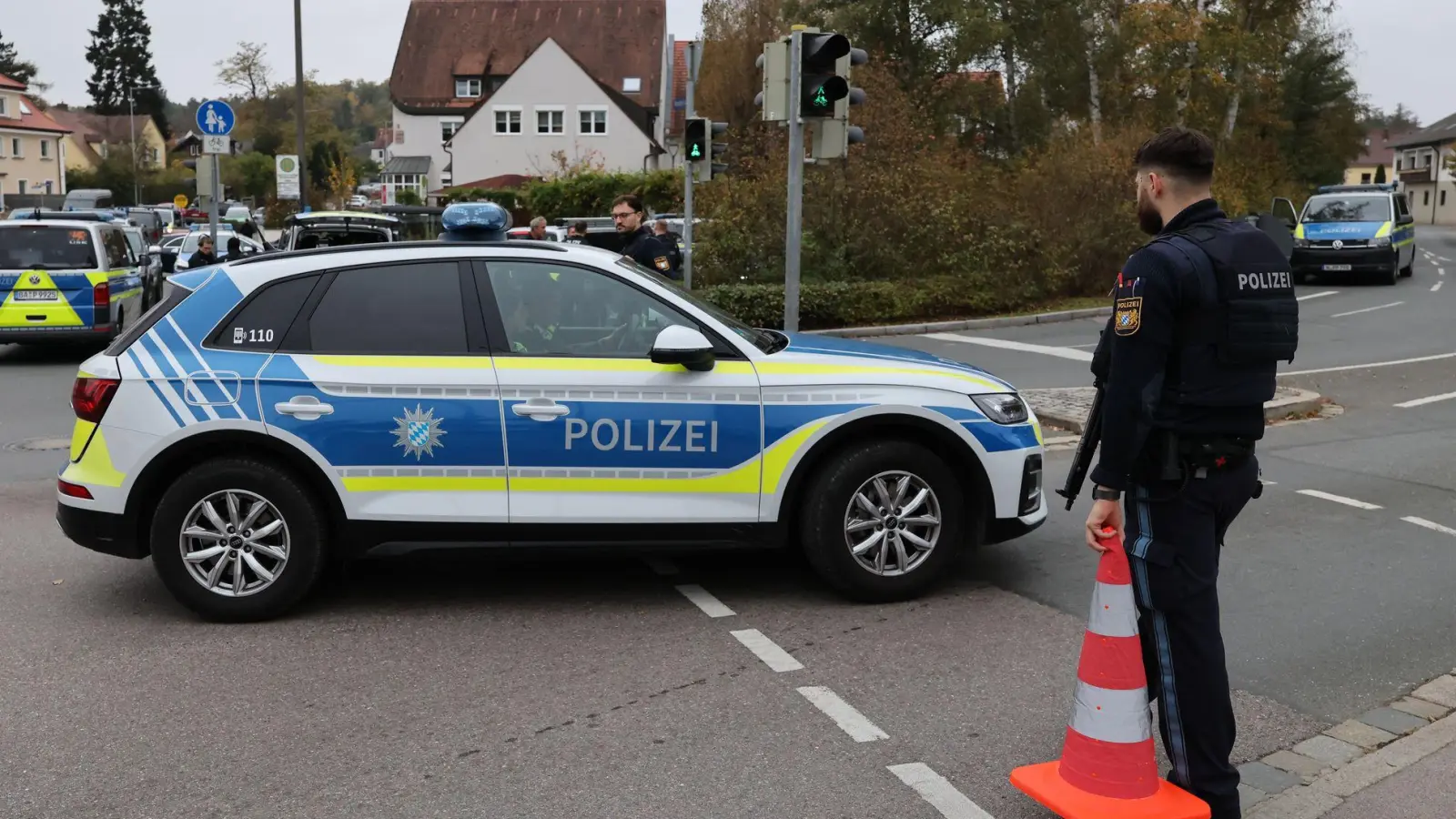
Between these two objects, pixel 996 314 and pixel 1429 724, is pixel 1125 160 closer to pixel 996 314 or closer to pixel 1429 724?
pixel 996 314

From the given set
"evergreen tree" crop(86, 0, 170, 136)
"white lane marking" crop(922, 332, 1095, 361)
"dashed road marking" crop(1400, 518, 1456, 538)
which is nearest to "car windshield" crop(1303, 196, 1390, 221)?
"white lane marking" crop(922, 332, 1095, 361)

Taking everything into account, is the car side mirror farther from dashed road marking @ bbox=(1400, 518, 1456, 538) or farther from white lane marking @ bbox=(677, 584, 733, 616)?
dashed road marking @ bbox=(1400, 518, 1456, 538)

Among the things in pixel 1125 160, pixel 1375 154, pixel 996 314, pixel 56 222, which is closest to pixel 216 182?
pixel 56 222

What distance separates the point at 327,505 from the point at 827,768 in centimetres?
267

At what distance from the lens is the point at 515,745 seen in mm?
→ 4496

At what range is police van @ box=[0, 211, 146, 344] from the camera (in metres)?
16.5

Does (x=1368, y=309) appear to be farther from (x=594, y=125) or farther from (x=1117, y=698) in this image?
(x=594, y=125)

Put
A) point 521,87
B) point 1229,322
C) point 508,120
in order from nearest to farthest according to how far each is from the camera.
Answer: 1. point 1229,322
2. point 521,87
3. point 508,120

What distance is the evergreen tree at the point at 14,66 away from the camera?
112569 millimetres

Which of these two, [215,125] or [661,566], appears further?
[215,125]

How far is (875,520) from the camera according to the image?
5969 mm

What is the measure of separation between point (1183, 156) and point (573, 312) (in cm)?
299

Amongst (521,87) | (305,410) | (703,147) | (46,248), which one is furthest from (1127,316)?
(521,87)

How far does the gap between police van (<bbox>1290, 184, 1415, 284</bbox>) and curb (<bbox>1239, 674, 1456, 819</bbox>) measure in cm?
2439
